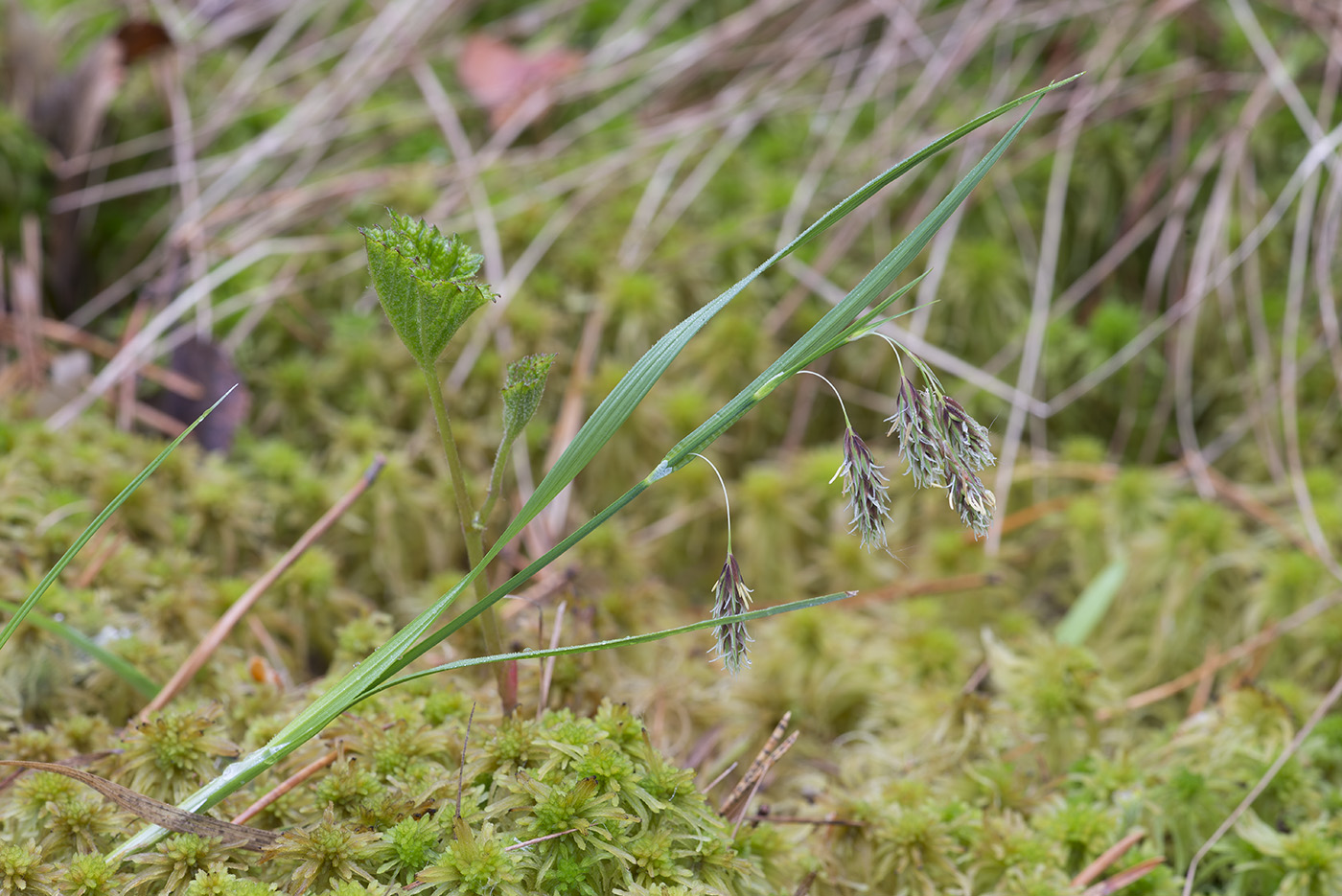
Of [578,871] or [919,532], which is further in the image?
[919,532]

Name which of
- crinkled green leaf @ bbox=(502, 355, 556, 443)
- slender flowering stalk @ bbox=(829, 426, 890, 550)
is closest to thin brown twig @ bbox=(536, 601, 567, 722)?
crinkled green leaf @ bbox=(502, 355, 556, 443)

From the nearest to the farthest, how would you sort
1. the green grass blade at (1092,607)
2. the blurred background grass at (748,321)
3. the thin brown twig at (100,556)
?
the thin brown twig at (100,556) → the blurred background grass at (748,321) → the green grass blade at (1092,607)

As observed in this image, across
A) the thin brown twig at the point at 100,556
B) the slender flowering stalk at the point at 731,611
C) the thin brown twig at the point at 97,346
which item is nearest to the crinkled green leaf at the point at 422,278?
the slender flowering stalk at the point at 731,611

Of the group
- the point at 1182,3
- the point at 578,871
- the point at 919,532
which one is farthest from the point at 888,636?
the point at 1182,3

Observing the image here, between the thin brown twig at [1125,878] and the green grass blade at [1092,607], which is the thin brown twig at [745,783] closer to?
the thin brown twig at [1125,878]

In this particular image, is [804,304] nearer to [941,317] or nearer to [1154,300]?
[941,317]

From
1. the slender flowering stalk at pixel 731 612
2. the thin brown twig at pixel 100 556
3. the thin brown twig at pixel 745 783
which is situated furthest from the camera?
the thin brown twig at pixel 100 556

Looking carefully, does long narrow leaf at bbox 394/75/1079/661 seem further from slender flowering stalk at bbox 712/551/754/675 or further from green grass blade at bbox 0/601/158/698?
green grass blade at bbox 0/601/158/698
